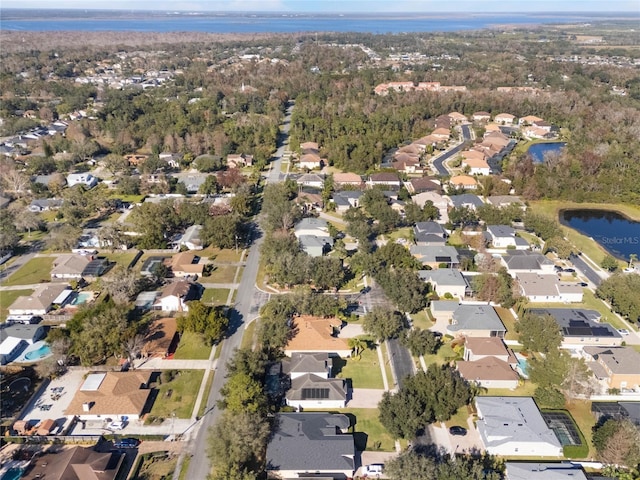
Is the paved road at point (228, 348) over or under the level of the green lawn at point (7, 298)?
over

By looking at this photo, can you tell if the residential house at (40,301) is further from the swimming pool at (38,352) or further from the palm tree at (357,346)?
the palm tree at (357,346)

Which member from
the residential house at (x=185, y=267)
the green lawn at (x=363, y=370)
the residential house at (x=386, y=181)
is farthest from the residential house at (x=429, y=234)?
the residential house at (x=185, y=267)

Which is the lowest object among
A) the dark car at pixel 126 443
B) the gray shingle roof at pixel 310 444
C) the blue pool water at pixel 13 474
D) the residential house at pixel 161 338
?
the residential house at pixel 161 338

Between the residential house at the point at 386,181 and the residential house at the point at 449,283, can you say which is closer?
the residential house at the point at 449,283

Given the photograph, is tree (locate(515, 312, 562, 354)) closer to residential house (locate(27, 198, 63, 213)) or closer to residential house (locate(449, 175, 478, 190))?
residential house (locate(449, 175, 478, 190))

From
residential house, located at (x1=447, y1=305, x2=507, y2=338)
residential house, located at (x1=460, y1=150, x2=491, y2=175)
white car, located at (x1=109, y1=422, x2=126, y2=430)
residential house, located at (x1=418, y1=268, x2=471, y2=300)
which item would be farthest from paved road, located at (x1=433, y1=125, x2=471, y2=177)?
white car, located at (x1=109, y1=422, x2=126, y2=430)

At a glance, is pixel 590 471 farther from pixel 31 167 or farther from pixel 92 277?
pixel 31 167

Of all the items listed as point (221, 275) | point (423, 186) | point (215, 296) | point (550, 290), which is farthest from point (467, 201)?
point (215, 296)

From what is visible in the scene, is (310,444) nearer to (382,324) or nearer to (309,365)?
(309,365)
